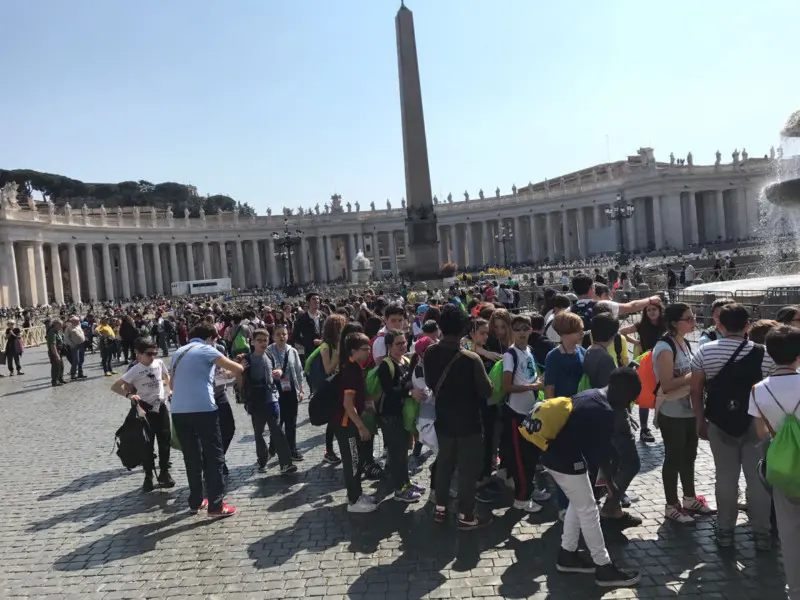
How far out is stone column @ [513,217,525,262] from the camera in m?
71.7

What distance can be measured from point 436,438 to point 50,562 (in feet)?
10.1

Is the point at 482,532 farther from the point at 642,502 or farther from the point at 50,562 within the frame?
the point at 50,562

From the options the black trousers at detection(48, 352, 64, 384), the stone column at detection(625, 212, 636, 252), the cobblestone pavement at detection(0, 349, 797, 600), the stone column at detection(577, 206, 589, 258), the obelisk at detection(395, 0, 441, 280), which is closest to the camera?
the cobblestone pavement at detection(0, 349, 797, 600)

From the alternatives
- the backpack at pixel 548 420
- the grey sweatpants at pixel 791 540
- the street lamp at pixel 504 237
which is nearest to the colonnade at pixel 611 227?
the street lamp at pixel 504 237

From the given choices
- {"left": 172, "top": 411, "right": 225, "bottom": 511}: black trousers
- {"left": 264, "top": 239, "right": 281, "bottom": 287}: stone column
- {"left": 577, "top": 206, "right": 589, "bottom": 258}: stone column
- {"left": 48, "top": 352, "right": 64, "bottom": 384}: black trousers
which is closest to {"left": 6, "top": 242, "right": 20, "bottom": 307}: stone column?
{"left": 264, "top": 239, "right": 281, "bottom": 287}: stone column

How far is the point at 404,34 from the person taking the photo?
82.6 ft

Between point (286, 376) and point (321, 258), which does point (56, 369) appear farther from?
point (321, 258)

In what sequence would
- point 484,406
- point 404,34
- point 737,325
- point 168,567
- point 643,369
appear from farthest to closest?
1. point 404,34
2. point 484,406
3. point 643,369
4. point 168,567
5. point 737,325

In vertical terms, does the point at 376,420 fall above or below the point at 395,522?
above

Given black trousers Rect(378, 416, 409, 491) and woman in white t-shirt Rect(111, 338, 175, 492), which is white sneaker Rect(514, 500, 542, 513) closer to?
black trousers Rect(378, 416, 409, 491)

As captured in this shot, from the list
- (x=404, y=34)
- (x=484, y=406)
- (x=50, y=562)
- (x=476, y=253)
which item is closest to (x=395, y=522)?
(x=484, y=406)

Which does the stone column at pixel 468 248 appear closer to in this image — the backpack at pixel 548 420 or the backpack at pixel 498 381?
the backpack at pixel 498 381

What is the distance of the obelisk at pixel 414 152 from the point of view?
25.3m

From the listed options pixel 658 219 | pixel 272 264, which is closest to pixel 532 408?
pixel 658 219
